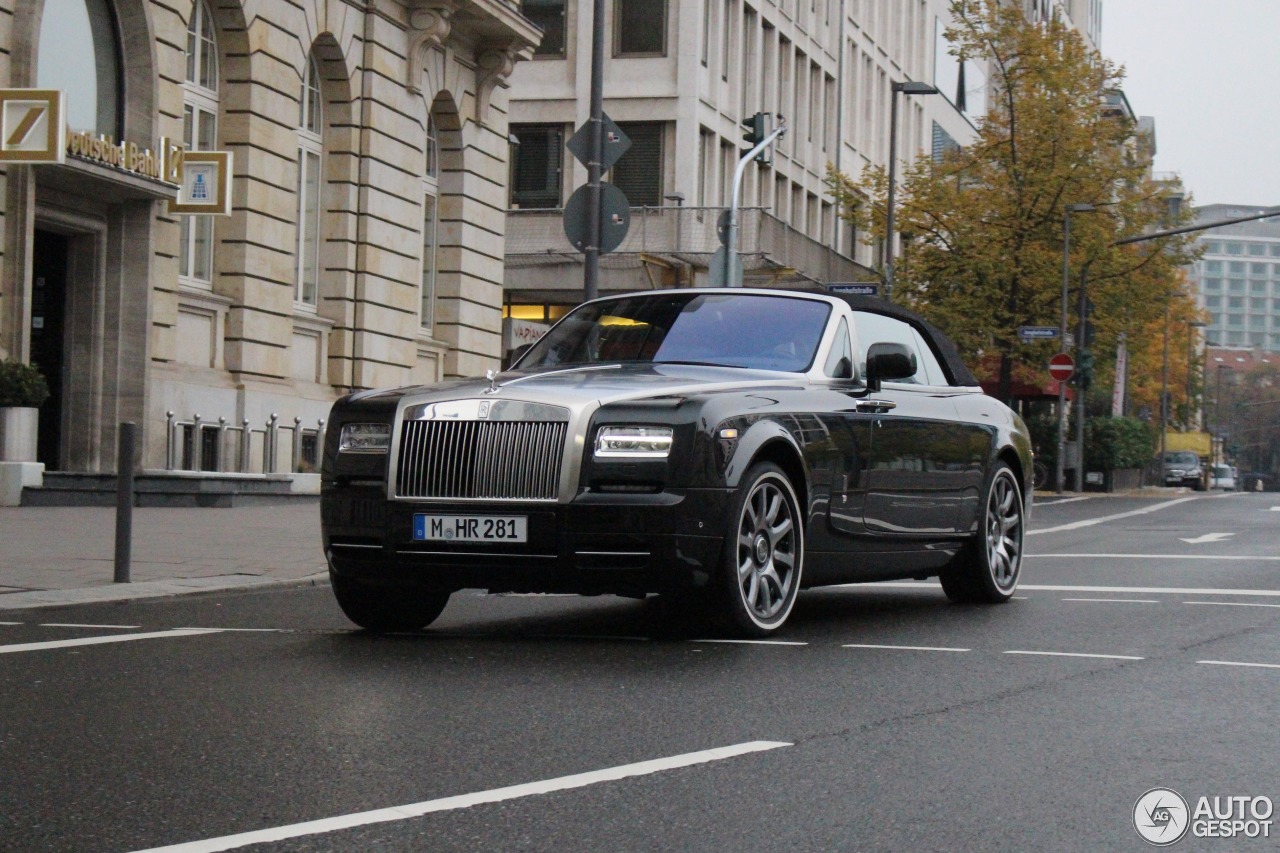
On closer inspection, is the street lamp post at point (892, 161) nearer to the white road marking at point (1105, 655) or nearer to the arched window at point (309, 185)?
the arched window at point (309, 185)

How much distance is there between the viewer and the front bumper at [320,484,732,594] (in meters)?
8.27

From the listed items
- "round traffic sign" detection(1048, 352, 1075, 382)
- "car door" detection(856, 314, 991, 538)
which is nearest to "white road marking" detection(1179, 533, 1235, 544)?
"car door" detection(856, 314, 991, 538)

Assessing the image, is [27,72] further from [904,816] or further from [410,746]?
[904,816]

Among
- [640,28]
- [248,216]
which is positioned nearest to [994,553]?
[248,216]

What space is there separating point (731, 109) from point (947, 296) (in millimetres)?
7592

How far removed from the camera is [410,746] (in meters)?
5.78

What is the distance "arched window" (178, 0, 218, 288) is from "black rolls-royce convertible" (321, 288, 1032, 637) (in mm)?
14980

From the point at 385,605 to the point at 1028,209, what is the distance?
39.9 meters

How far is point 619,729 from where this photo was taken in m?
6.14

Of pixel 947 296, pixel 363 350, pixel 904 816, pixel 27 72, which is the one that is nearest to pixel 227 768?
pixel 904 816

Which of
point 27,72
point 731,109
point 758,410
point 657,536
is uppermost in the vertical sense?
point 731,109

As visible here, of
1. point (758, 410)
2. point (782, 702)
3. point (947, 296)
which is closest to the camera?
point (782, 702)

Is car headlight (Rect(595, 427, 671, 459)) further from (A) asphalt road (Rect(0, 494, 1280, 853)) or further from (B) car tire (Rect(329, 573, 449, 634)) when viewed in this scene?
(B) car tire (Rect(329, 573, 449, 634))

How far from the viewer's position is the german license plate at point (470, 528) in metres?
8.35
